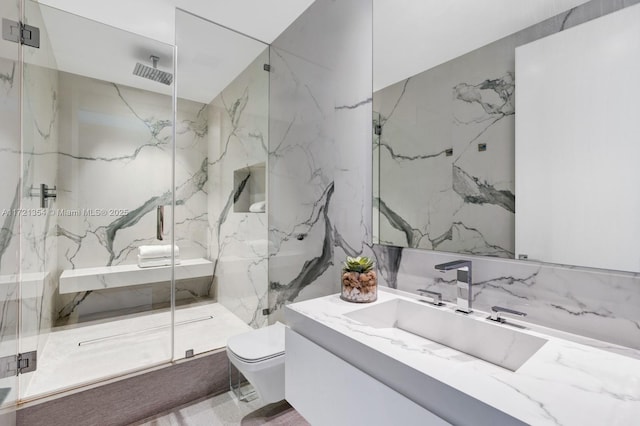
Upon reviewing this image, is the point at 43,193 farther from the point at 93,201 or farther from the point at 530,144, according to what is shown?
the point at 530,144

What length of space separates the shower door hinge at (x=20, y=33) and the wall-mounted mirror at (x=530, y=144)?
2.03 meters

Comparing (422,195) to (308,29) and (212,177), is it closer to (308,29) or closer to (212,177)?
(308,29)

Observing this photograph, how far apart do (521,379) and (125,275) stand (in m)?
2.78

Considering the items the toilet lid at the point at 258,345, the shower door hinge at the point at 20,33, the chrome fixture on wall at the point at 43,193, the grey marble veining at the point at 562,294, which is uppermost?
the shower door hinge at the point at 20,33

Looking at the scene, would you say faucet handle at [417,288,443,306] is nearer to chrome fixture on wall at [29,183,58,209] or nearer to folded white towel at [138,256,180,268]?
folded white towel at [138,256,180,268]

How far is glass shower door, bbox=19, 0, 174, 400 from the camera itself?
1.91 metres

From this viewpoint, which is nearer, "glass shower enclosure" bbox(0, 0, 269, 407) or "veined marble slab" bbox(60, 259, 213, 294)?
"glass shower enclosure" bbox(0, 0, 269, 407)

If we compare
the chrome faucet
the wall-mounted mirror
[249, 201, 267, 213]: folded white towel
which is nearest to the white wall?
the wall-mounted mirror

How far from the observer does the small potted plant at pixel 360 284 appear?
1.27 meters

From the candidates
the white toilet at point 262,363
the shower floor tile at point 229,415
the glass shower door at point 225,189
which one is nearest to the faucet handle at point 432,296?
the white toilet at point 262,363

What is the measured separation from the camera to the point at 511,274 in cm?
105

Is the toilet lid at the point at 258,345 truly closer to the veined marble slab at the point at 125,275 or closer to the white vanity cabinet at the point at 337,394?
the white vanity cabinet at the point at 337,394

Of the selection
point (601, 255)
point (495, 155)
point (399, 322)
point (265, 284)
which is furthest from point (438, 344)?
point (265, 284)

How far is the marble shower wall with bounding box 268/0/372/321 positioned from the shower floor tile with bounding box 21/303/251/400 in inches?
21.2
